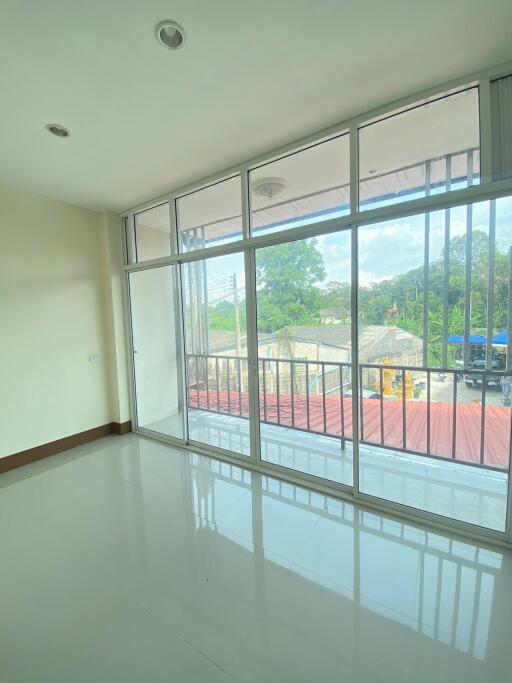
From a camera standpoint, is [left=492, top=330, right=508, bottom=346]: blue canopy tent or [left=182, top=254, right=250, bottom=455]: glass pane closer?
[left=492, top=330, right=508, bottom=346]: blue canopy tent

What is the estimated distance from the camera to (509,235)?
184cm

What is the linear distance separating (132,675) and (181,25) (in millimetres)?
2880

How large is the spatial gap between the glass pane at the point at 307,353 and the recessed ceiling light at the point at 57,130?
167cm

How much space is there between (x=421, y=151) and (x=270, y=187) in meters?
1.21

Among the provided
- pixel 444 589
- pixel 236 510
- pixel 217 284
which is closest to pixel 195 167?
pixel 217 284

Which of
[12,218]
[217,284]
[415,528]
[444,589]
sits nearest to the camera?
[444,589]

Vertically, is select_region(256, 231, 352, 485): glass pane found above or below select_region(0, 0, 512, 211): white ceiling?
below

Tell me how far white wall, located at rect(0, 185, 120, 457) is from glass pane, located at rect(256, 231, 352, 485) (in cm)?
216

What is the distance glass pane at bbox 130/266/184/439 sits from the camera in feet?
13.2

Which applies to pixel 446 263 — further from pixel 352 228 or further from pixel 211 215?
pixel 211 215

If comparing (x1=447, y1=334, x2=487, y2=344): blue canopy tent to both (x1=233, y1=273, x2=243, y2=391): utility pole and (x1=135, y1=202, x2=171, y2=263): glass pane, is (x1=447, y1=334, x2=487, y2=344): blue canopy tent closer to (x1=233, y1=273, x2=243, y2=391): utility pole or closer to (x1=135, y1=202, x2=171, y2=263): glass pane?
(x1=233, y1=273, x2=243, y2=391): utility pole

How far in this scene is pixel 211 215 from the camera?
3242 millimetres

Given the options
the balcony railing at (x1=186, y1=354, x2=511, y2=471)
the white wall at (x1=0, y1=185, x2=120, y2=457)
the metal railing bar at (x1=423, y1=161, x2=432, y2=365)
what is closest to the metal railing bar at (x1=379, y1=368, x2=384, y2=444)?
the balcony railing at (x1=186, y1=354, x2=511, y2=471)

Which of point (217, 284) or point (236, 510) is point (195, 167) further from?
point (236, 510)
